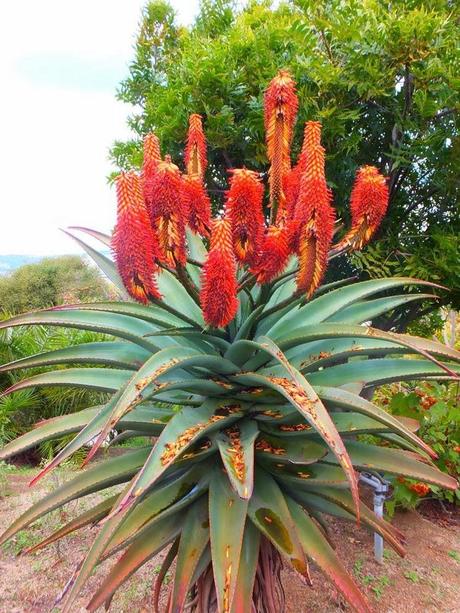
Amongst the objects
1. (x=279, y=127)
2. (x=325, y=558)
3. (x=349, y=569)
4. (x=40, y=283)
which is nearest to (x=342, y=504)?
(x=325, y=558)

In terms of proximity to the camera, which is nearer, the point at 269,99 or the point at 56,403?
the point at 269,99

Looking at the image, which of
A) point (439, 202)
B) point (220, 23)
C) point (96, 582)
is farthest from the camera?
point (220, 23)

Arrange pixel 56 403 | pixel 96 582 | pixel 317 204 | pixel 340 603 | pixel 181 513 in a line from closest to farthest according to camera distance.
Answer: pixel 317 204, pixel 181 513, pixel 340 603, pixel 96 582, pixel 56 403

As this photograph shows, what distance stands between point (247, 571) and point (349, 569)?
1515 mm

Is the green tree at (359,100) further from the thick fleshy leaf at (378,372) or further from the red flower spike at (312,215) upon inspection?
the red flower spike at (312,215)

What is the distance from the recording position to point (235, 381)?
1.55 m

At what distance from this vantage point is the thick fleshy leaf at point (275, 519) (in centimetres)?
135

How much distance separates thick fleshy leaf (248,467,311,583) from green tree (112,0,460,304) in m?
2.17

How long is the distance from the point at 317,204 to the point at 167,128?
246 cm

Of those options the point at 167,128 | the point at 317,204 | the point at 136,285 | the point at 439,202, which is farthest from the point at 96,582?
the point at 439,202

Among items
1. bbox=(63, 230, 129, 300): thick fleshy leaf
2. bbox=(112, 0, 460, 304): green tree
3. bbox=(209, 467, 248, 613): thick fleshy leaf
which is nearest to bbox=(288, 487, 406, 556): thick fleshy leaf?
bbox=(209, 467, 248, 613): thick fleshy leaf

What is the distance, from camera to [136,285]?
4.00 ft

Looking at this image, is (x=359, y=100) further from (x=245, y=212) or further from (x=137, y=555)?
(x=137, y=555)

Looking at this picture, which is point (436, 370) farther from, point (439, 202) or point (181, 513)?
point (439, 202)
